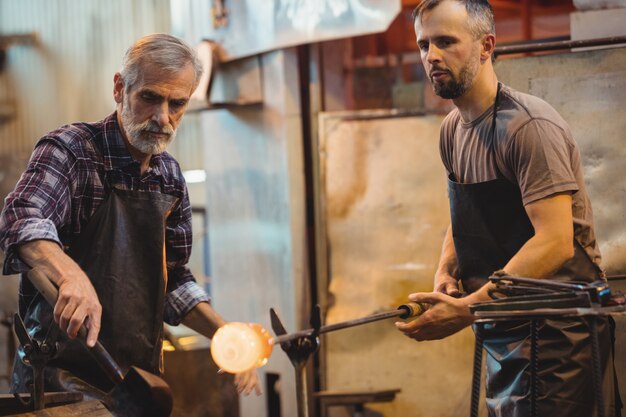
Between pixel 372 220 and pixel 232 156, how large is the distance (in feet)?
4.82

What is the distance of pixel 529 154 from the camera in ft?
9.91

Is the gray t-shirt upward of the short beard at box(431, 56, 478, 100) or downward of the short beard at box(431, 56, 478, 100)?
downward

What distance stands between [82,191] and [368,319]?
55.1 inches

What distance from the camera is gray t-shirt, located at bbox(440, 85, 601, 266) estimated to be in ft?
9.80

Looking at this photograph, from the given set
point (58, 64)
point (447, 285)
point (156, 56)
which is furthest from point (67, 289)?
point (58, 64)

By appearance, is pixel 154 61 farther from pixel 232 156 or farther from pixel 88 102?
pixel 88 102

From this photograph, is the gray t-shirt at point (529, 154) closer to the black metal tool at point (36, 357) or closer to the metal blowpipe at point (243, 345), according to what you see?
the metal blowpipe at point (243, 345)

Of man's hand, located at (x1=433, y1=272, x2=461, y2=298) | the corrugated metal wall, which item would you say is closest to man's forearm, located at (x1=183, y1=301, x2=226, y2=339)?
man's hand, located at (x1=433, y1=272, x2=461, y2=298)

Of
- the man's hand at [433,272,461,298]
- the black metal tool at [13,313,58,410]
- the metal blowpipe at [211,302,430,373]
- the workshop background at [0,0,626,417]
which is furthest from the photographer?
the workshop background at [0,0,626,417]

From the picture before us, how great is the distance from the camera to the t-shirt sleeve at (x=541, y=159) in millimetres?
2969

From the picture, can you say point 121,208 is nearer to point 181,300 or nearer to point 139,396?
point 181,300

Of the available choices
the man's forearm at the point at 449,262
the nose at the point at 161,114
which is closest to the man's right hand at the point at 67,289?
the nose at the point at 161,114

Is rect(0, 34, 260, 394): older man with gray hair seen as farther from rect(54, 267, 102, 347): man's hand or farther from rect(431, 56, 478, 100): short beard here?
rect(431, 56, 478, 100): short beard

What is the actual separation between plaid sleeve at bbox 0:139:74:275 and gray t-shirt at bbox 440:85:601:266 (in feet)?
5.02
